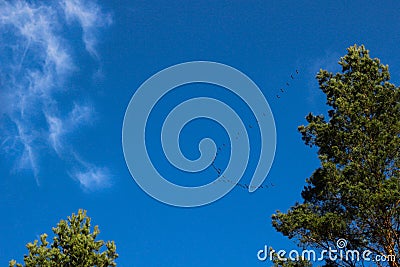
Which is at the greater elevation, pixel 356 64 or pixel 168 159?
pixel 356 64

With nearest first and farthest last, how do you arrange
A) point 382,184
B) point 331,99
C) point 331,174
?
point 382,184 → point 331,174 → point 331,99

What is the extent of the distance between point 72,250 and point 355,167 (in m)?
10.5

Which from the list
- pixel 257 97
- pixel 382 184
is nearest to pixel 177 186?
pixel 257 97

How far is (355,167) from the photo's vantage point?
57.6 ft

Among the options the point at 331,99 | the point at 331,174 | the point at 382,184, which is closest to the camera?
the point at 382,184

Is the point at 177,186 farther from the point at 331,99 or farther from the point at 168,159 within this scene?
the point at 331,99

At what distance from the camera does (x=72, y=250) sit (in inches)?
717

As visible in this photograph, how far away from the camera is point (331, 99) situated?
20.0m

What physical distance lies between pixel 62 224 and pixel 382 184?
37.4ft

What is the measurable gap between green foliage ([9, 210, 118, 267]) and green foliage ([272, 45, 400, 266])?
256 inches

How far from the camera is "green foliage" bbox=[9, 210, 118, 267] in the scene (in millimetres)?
17781

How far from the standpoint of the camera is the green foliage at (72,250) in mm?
17781

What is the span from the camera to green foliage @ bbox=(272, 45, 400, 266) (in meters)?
16.9

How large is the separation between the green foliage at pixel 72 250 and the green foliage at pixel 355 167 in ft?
21.3
